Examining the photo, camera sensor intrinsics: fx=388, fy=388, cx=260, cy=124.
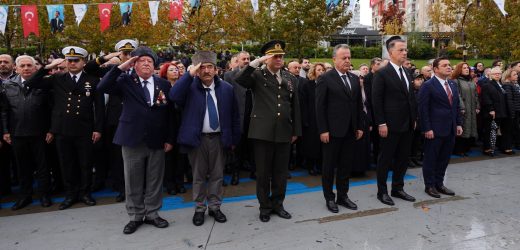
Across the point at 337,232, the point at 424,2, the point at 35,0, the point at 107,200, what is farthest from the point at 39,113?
the point at 424,2

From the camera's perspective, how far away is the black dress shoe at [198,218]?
4434 millimetres

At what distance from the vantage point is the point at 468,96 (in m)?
7.91

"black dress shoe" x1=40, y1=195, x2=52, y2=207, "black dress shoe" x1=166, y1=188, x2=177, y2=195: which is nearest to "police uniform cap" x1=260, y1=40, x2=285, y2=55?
"black dress shoe" x1=166, y1=188, x2=177, y2=195

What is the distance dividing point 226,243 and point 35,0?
20545 millimetres

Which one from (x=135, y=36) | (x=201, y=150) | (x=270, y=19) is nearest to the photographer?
(x=201, y=150)

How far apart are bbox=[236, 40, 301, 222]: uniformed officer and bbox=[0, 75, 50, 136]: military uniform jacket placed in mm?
2760

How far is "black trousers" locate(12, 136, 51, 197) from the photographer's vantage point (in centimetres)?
512

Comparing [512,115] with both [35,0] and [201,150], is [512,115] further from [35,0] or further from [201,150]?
[35,0]

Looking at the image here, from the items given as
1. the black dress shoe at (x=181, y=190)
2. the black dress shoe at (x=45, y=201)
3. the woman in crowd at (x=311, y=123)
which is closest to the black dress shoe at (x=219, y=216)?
the black dress shoe at (x=181, y=190)

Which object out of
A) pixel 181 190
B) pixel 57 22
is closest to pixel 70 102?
pixel 181 190

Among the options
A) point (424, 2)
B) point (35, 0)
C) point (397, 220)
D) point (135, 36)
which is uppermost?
point (424, 2)

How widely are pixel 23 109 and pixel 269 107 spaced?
10.6 ft

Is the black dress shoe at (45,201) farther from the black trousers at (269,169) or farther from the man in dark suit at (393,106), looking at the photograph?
the man in dark suit at (393,106)

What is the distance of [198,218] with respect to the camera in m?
4.47
